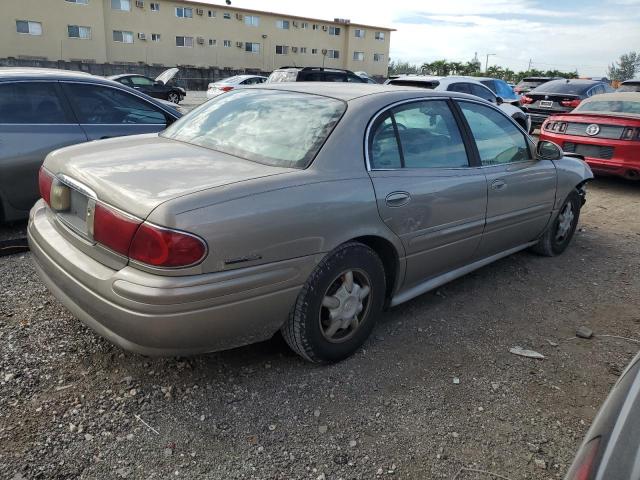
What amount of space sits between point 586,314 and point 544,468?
1873 millimetres

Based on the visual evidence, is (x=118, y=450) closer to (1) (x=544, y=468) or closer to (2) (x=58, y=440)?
(2) (x=58, y=440)

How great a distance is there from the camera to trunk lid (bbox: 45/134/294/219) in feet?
7.76

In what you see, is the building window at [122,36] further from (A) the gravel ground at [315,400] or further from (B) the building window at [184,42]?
(A) the gravel ground at [315,400]

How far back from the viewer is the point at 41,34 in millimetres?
35875

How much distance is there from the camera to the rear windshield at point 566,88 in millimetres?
12466

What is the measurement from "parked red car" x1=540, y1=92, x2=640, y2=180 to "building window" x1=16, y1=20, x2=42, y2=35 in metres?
37.8

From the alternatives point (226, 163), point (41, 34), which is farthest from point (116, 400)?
point (41, 34)

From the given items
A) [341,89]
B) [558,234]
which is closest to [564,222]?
[558,234]

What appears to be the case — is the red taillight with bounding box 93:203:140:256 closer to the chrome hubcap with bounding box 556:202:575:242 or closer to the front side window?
the front side window

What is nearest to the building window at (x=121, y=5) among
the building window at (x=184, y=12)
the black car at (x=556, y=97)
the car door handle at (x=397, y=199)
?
the building window at (x=184, y=12)

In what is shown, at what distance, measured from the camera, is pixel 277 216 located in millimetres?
2449

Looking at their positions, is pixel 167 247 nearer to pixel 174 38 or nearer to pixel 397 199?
pixel 397 199

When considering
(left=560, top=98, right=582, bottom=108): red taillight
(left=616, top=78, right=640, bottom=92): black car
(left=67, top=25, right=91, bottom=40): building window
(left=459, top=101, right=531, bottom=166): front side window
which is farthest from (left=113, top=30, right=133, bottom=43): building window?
(left=459, top=101, right=531, bottom=166): front side window

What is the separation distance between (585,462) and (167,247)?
1686mm
